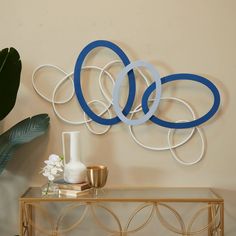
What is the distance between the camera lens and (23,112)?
2.04 metres

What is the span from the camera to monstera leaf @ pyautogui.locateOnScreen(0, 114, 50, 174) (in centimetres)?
181

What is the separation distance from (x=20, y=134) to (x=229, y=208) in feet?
4.01

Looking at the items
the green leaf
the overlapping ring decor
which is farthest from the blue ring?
the green leaf

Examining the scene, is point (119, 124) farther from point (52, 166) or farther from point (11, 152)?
point (11, 152)

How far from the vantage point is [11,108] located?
1.87m

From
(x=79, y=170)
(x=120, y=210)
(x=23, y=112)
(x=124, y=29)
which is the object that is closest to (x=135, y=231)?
(x=120, y=210)

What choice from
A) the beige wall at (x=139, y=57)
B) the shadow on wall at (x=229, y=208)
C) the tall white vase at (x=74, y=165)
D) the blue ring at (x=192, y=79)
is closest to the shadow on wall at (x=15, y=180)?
the beige wall at (x=139, y=57)

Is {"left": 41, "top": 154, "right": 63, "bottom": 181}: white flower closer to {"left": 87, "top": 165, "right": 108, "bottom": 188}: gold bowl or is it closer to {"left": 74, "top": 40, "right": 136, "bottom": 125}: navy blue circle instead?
{"left": 87, "top": 165, "right": 108, "bottom": 188}: gold bowl

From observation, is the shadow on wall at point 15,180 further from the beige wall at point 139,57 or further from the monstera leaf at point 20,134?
the monstera leaf at point 20,134

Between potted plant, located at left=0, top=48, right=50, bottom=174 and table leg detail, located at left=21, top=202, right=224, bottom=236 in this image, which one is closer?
potted plant, located at left=0, top=48, right=50, bottom=174

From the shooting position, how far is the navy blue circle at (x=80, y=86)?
1.96m

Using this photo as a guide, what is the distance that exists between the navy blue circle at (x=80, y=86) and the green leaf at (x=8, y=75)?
0.33 metres

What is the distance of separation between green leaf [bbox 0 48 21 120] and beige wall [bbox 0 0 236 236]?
19 centimetres

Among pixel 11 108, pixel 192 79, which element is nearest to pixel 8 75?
pixel 11 108
